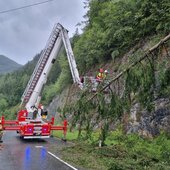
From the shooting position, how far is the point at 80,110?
984 cm

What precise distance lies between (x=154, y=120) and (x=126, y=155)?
4.07m

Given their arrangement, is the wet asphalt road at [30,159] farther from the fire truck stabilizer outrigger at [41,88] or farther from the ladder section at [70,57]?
the ladder section at [70,57]

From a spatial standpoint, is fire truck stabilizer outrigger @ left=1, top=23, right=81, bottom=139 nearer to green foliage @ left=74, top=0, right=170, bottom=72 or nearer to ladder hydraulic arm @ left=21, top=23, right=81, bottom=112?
ladder hydraulic arm @ left=21, top=23, right=81, bottom=112

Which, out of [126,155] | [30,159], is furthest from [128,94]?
[30,159]

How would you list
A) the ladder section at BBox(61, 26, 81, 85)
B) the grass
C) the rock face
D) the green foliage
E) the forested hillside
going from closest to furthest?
the forested hillside < the grass < the rock face < the ladder section at BBox(61, 26, 81, 85) < the green foliage

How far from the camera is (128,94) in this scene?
8.73 metres

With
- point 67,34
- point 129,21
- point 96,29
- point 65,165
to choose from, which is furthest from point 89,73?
point 65,165

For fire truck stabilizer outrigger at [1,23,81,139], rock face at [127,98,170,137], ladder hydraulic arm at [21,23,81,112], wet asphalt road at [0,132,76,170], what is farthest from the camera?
ladder hydraulic arm at [21,23,81,112]

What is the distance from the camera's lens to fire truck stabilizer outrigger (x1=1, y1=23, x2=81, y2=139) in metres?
19.9

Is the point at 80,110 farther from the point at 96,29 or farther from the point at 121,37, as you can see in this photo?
the point at 96,29

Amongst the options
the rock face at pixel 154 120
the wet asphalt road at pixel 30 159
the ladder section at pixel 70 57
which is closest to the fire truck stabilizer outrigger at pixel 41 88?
the ladder section at pixel 70 57

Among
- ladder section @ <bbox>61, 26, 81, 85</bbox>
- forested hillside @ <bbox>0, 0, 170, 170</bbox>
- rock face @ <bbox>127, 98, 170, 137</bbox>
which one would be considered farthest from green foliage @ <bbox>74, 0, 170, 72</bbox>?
ladder section @ <bbox>61, 26, 81, 85</bbox>

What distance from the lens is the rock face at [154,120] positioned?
53.4 feet

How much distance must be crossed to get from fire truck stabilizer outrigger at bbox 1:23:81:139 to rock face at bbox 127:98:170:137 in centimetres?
419
